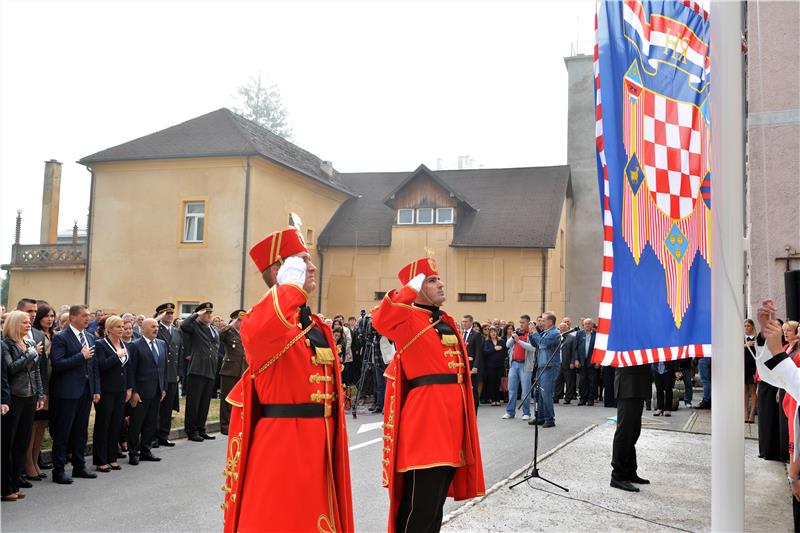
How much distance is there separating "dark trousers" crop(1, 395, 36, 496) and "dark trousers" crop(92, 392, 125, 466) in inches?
42.7

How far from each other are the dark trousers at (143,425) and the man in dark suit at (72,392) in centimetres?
81

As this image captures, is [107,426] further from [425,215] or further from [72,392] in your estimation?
[425,215]

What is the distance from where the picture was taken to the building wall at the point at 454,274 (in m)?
27.1

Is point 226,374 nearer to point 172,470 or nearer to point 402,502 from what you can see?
point 172,470

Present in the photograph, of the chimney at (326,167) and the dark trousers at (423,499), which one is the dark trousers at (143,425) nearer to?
the dark trousers at (423,499)

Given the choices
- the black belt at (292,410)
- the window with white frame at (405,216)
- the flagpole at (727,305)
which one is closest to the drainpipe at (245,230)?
the window with white frame at (405,216)

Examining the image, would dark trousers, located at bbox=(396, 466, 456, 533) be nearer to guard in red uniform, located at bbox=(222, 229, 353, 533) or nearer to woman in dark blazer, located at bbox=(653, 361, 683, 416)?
guard in red uniform, located at bbox=(222, 229, 353, 533)

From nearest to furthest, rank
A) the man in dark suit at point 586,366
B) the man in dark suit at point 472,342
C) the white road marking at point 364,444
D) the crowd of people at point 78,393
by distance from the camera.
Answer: the crowd of people at point 78,393 < the white road marking at point 364,444 < the man in dark suit at point 472,342 < the man in dark suit at point 586,366

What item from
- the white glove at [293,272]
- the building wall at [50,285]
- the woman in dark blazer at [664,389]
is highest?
the building wall at [50,285]

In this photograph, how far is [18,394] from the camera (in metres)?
7.50

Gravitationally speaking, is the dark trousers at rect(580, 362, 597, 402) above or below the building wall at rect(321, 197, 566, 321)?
below

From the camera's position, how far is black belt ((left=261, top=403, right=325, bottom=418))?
3.77 m

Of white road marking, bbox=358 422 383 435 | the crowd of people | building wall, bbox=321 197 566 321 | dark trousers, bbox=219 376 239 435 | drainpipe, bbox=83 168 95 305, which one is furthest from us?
drainpipe, bbox=83 168 95 305

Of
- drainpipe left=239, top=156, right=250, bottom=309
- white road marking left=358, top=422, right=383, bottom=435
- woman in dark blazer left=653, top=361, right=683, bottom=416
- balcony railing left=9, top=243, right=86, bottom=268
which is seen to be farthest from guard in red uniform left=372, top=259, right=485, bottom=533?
balcony railing left=9, top=243, right=86, bottom=268
